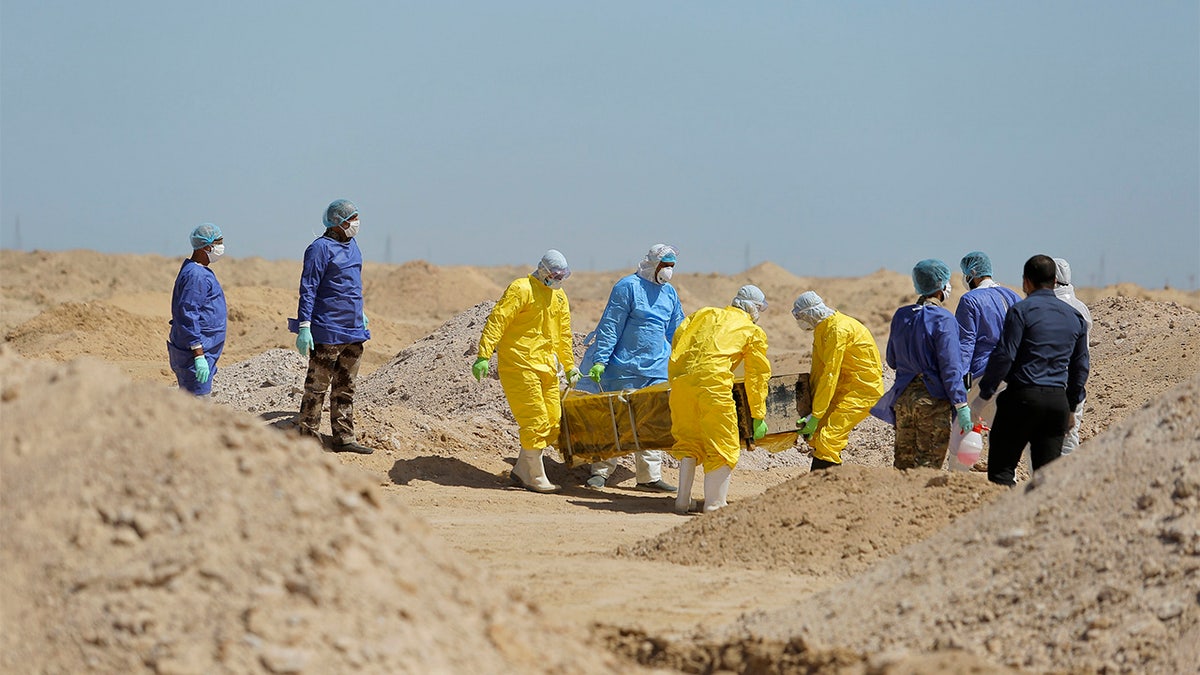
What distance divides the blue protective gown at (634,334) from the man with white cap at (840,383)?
5.07 ft

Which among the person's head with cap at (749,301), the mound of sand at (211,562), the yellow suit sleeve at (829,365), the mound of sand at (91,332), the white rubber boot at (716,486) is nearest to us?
the mound of sand at (211,562)

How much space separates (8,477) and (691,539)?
3898mm

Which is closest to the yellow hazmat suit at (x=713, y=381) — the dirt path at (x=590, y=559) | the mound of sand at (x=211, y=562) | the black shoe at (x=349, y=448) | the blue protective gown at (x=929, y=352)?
the dirt path at (x=590, y=559)

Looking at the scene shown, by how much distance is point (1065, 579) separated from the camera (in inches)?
207

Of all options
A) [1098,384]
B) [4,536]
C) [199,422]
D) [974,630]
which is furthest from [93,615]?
[1098,384]

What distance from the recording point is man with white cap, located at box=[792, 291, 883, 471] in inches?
356

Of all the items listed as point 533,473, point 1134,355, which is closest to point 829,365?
point 533,473

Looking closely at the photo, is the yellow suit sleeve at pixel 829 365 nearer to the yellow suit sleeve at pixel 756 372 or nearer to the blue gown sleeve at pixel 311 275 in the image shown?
the yellow suit sleeve at pixel 756 372

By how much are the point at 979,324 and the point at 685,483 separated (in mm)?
2262

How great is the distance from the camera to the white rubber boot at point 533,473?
34.1 ft

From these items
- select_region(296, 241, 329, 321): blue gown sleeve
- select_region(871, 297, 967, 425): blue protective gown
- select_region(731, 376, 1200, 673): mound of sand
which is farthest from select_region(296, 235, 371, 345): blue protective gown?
select_region(731, 376, 1200, 673): mound of sand

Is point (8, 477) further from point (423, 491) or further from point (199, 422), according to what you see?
point (423, 491)

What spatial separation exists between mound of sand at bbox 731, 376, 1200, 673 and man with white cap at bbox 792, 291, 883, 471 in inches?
122

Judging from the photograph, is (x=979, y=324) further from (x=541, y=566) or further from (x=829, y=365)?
(x=541, y=566)
